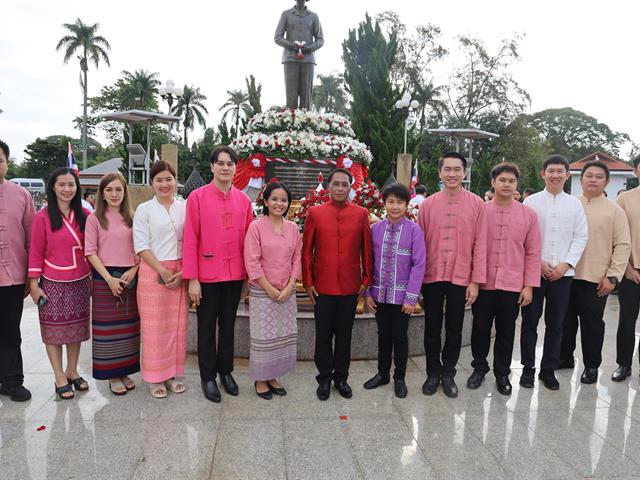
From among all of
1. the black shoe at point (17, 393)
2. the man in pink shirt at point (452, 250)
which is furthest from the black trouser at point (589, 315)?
the black shoe at point (17, 393)

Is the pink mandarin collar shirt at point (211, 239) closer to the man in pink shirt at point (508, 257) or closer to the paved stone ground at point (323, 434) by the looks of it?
the paved stone ground at point (323, 434)

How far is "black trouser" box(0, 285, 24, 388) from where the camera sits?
3352 mm

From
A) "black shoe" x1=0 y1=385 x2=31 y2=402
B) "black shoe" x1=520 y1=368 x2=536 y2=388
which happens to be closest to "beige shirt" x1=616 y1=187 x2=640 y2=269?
"black shoe" x1=520 y1=368 x2=536 y2=388

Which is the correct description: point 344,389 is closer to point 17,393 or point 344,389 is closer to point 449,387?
point 449,387

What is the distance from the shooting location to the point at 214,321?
3.41 metres

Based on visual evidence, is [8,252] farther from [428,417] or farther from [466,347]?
[466,347]

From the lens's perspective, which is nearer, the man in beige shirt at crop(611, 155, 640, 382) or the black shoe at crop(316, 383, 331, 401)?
the black shoe at crop(316, 383, 331, 401)

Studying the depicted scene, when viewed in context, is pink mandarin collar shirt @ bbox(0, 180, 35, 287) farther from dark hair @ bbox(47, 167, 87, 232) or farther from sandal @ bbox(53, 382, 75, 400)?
sandal @ bbox(53, 382, 75, 400)

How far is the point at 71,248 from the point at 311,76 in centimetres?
492

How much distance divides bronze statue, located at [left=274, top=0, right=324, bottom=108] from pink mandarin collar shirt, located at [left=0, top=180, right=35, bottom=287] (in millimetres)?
4602

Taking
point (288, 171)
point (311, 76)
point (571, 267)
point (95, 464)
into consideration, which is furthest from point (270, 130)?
point (95, 464)

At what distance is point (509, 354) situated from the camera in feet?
11.9

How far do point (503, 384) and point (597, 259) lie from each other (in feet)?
4.19

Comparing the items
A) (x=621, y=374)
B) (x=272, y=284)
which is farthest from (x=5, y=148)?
(x=621, y=374)
